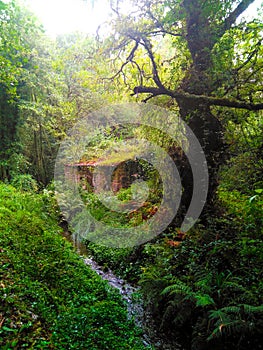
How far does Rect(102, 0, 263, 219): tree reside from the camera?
17.0 ft

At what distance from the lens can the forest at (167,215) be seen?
350 cm

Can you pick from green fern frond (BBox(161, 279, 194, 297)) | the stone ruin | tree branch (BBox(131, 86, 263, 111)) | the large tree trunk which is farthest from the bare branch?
the stone ruin

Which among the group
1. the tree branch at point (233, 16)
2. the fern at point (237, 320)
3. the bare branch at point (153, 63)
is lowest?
the fern at point (237, 320)

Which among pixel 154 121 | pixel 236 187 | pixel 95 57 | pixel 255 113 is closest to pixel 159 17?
pixel 95 57

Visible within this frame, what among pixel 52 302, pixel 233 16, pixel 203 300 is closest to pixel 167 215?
pixel 203 300

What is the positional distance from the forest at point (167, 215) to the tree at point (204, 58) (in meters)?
0.03

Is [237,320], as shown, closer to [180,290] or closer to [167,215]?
[180,290]

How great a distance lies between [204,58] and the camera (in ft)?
19.0

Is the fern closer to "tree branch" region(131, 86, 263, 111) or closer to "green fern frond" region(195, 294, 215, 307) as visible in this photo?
"green fern frond" region(195, 294, 215, 307)

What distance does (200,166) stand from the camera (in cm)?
639

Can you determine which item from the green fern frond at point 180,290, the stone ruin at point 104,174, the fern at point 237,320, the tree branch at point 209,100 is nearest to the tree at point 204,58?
the tree branch at point 209,100

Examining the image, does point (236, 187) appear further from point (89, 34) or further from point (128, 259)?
point (89, 34)

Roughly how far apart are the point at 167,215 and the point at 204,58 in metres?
3.73

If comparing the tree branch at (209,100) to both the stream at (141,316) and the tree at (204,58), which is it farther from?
the stream at (141,316)
